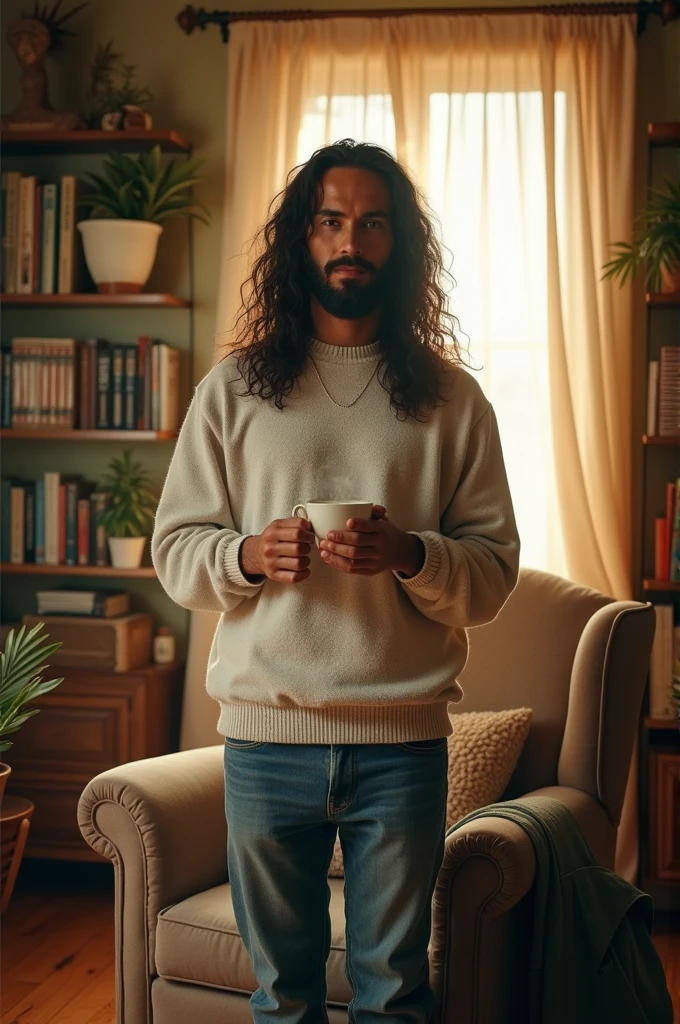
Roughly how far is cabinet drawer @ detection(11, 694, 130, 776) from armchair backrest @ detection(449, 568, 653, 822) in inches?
43.4

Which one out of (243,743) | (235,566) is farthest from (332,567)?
(243,743)

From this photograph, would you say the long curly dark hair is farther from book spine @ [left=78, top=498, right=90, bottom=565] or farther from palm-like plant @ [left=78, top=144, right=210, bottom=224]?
book spine @ [left=78, top=498, right=90, bottom=565]

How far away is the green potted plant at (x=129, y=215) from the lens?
3189mm

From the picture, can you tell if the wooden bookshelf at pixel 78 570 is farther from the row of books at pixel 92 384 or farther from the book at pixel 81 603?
the row of books at pixel 92 384

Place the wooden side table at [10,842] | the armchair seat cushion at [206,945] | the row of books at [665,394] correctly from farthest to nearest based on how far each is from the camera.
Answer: the row of books at [665,394]
the wooden side table at [10,842]
the armchair seat cushion at [206,945]

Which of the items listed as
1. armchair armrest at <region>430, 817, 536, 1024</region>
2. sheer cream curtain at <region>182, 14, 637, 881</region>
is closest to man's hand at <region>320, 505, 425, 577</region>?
armchair armrest at <region>430, 817, 536, 1024</region>

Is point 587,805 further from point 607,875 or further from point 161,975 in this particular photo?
point 161,975

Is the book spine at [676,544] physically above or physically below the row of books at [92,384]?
below

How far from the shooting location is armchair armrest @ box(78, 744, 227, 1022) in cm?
202

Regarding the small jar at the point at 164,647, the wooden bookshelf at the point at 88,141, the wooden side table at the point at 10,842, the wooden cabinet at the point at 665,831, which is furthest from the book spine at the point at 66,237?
the wooden cabinet at the point at 665,831

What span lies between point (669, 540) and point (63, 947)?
1.96 metres

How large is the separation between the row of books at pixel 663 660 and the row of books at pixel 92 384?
1.51 meters

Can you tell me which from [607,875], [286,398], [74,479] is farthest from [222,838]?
[74,479]

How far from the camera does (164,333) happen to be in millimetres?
3430
